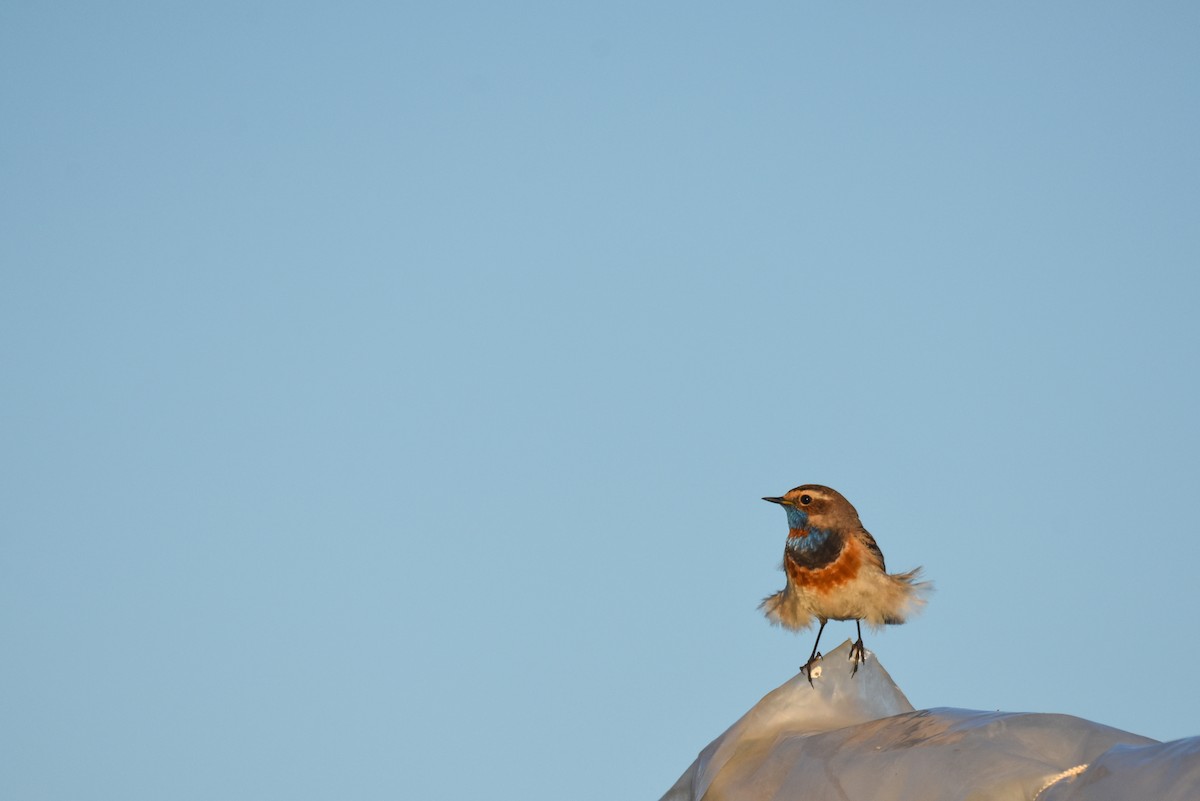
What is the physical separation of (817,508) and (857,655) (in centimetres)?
196

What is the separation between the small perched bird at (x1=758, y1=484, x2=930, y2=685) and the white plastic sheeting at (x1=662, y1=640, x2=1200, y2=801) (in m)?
1.71

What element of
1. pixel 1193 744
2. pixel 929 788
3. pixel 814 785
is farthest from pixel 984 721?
pixel 1193 744

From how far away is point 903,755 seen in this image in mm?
5039

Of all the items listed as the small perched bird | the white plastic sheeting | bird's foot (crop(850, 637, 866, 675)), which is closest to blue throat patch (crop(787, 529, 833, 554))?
the small perched bird

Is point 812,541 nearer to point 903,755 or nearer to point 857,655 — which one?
point 857,655

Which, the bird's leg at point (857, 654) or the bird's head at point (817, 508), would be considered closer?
the bird's leg at point (857, 654)

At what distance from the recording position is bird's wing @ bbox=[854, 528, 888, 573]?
28.0ft

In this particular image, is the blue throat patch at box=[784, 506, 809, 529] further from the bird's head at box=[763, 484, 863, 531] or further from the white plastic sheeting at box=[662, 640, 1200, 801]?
the white plastic sheeting at box=[662, 640, 1200, 801]

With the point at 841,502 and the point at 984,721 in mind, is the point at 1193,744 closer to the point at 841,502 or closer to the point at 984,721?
the point at 984,721

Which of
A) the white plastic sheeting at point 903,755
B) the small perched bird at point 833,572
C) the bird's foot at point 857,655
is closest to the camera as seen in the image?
the white plastic sheeting at point 903,755

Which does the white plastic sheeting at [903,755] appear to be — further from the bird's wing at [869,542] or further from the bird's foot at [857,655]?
the bird's wing at [869,542]

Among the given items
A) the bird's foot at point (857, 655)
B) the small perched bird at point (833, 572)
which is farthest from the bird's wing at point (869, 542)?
the bird's foot at point (857, 655)

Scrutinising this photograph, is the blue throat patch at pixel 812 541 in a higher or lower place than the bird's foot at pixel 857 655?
higher

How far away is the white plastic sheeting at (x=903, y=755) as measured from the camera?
13.3 ft
